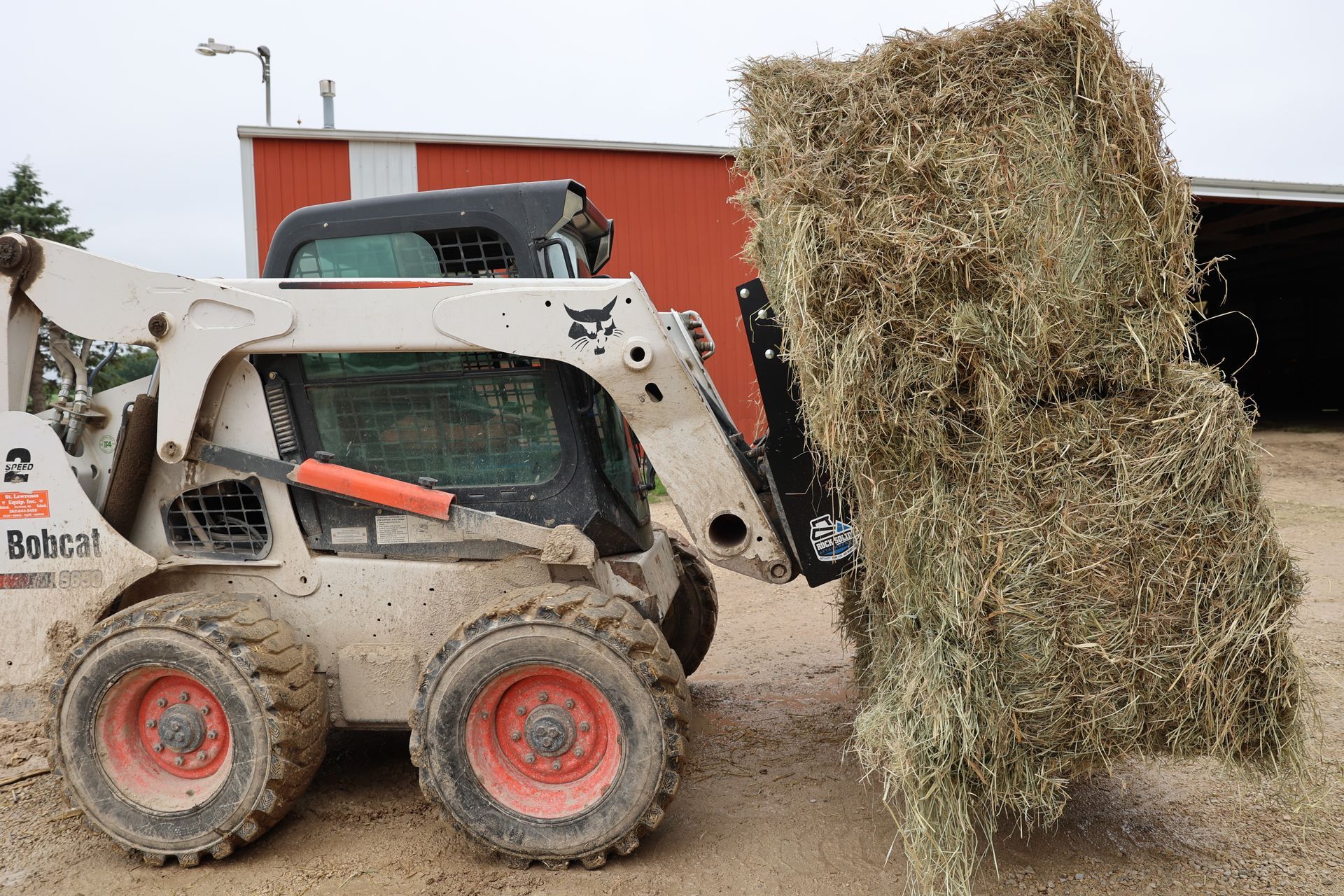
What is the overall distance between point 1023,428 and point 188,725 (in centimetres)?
319

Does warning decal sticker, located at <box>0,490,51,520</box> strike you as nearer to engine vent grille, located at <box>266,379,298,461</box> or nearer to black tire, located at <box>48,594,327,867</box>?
black tire, located at <box>48,594,327,867</box>

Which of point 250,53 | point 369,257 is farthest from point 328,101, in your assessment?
point 369,257

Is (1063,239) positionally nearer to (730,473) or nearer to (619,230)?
(730,473)

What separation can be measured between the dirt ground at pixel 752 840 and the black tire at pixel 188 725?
0.61 feet

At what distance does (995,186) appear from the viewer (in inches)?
126

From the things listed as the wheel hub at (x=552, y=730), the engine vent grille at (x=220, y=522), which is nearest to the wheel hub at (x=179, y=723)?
the engine vent grille at (x=220, y=522)

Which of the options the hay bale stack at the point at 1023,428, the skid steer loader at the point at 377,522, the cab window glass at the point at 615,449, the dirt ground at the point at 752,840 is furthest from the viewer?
the cab window glass at the point at 615,449

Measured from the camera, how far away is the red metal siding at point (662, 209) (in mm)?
13219

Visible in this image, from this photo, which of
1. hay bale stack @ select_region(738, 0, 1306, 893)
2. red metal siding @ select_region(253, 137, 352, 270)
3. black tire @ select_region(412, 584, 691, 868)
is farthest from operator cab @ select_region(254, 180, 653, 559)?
red metal siding @ select_region(253, 137, 352, 270)

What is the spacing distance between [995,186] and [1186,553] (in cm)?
129

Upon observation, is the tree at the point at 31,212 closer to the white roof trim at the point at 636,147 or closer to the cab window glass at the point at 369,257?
the white roof trim at the point at 636,147

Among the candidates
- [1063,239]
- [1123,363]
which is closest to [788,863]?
[1123,363]

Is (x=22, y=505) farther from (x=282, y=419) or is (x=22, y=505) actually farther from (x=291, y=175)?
(x=291, y=175)

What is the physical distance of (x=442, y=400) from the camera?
3.96m
